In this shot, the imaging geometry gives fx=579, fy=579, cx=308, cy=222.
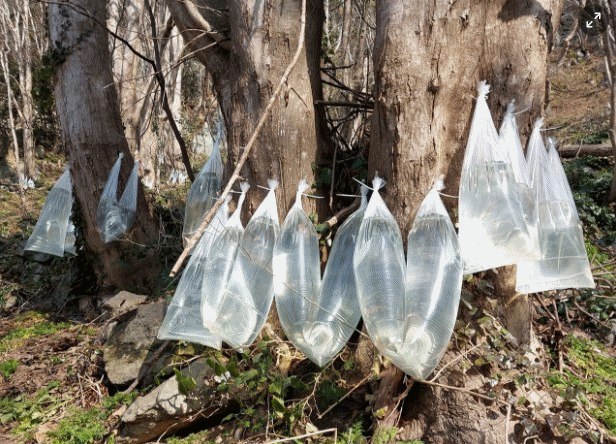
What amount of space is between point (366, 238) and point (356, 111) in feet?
3.98

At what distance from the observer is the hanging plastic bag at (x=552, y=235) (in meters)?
2.51

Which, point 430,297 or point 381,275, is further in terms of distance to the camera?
point 381,275

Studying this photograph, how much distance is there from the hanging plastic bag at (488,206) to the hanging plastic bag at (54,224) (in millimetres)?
3131

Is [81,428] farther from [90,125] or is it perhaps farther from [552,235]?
[552,235]

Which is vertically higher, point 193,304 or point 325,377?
point 193,304

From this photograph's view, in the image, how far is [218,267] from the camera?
2.74 meters

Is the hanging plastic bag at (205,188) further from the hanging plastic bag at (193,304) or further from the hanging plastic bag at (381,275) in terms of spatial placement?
the hanging plastic bag at (381,275)

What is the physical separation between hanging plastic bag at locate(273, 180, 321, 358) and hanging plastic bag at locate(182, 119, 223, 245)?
79cm

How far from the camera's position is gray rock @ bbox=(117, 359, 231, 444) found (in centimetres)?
295

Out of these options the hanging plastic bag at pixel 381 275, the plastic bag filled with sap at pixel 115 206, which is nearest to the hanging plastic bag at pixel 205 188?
the hanging plastic bag at pixel 381 275

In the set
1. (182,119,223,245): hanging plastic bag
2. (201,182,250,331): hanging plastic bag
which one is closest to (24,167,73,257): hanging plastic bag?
(182,119,223,245): hanging plastic bag

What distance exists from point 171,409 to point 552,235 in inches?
79.2

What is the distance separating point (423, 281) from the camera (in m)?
2.31

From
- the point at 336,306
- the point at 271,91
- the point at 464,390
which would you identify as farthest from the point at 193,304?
the point at 464,390
